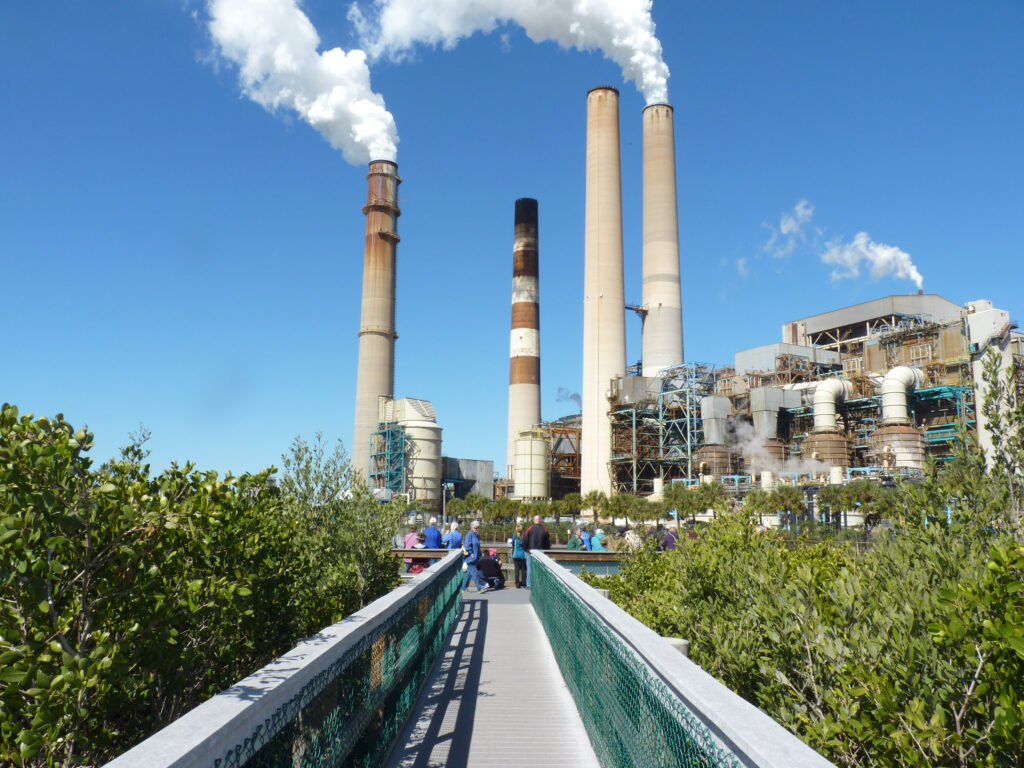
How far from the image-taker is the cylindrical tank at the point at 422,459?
69.5m

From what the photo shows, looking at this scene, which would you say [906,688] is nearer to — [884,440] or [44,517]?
[44,517]

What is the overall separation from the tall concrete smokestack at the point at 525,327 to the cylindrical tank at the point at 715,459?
1815cm

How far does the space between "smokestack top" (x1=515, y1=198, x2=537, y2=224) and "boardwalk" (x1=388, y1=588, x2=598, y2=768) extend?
6226cm

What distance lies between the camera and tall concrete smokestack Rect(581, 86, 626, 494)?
59656 millimetres

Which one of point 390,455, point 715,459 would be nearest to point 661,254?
point 715,459

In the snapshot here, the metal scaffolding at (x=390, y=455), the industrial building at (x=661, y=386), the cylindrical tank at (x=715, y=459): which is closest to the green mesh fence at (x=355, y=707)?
the industrial building at (x=661, y=386)

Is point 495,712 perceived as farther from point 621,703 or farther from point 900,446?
point 900,446

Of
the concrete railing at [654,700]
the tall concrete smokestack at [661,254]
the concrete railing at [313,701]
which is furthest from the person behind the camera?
the tall concrete smokestack at [661,254]

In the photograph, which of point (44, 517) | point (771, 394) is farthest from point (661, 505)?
point (44, 517)

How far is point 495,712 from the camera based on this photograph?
684 cm

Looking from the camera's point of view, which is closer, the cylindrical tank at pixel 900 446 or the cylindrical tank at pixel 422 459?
the cylindrical tank at pixel 900 446

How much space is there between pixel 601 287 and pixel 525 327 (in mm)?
10556

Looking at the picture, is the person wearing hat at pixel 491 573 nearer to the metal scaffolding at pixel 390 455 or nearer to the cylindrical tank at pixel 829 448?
the cylindrical tank at pixel 829 448

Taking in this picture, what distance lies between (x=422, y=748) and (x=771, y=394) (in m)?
52.4
